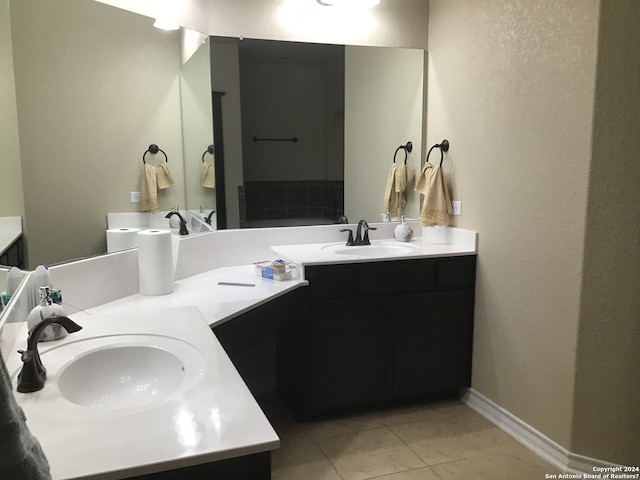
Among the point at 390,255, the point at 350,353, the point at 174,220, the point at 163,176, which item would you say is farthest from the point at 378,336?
the point at 163,176

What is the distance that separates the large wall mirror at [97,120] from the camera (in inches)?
63.6

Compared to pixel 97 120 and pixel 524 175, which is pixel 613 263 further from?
pixel 97 120

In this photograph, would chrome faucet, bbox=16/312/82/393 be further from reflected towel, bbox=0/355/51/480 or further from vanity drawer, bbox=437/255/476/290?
vanity drawer, bbox=437/255/476/290

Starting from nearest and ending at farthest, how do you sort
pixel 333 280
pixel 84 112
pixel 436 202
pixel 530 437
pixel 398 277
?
pixel 84 112
pixel 530 437
pixel 333 280
pixel 398 277
pixel 436 202

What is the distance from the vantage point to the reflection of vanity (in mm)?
1465

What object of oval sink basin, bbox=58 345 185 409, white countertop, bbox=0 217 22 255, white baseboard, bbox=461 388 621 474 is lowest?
white baseboard, bbox=461 388 621 474

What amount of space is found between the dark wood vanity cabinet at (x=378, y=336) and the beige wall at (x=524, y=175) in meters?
0.14

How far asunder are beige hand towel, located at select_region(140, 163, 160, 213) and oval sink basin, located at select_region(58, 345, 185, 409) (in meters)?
0.81

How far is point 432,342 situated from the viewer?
2.72 meters

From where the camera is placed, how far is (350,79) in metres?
2.99

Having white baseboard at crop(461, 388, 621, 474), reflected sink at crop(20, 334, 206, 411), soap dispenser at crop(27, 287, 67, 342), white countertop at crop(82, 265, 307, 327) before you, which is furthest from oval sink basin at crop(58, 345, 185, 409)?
white baseboard at crop(461, 388, 621, 474)

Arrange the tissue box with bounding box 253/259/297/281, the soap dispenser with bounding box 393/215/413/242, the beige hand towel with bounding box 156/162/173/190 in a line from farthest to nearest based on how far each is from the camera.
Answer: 1. the soap dispenser with bounding box 393/215/413/242
2. the tissue box with bounding box 253/259/297/281
3. the beige hand towel with bounding box 156/162/173/190

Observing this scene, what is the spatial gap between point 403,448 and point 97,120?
6.47ft

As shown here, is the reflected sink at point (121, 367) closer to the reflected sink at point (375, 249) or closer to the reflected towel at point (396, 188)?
the reflected sink at point (375, 249)
